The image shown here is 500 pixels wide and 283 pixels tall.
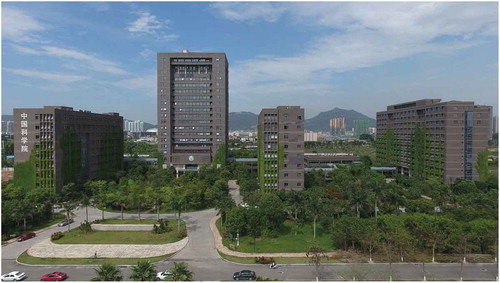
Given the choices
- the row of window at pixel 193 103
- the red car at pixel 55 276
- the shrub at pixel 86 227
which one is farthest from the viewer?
the row of window at pixel 193 103

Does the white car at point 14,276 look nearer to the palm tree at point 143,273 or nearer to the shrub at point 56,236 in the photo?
the shrub at point 56,236

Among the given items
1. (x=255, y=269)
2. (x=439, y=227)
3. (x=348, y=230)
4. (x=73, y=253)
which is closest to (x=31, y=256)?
(x=73, y=253)

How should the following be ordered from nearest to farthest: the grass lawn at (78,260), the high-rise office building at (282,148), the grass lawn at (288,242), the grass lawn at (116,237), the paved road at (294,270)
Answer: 1. the paved road at (294,270)
2. the grass lawn at (78,260)
3. the grass lawn at (288,242)
4. the grass lawn at (116,237)
5. the high-rise office building at (282,148)

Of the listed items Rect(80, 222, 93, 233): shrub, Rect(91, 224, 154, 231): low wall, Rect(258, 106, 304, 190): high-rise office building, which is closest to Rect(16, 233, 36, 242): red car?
Rect(80, 222, 93, 233): shrub

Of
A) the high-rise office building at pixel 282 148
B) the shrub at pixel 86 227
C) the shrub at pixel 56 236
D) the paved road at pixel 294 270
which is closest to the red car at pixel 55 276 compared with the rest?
the paved road at pixel 294 270

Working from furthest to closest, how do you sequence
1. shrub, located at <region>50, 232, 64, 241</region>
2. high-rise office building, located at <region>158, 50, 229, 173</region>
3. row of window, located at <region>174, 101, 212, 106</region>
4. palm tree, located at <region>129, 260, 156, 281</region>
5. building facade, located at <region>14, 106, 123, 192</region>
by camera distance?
1. row of window, located at <region>174, 101, 212, 106</region>
2. high-rise office building, located at <region>158, 50, 229, 173</region>
3. building facade, located at <region>14, 106, 123, 192</region>
4. shrub, located at <region>50, 232, 64, 241</region>
5. palm tree, located at <region>129, 260, 156, 281</region>

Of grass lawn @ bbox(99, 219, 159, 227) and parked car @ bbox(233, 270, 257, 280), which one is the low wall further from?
parked car @ bbox(233, 270, 257, 280)
